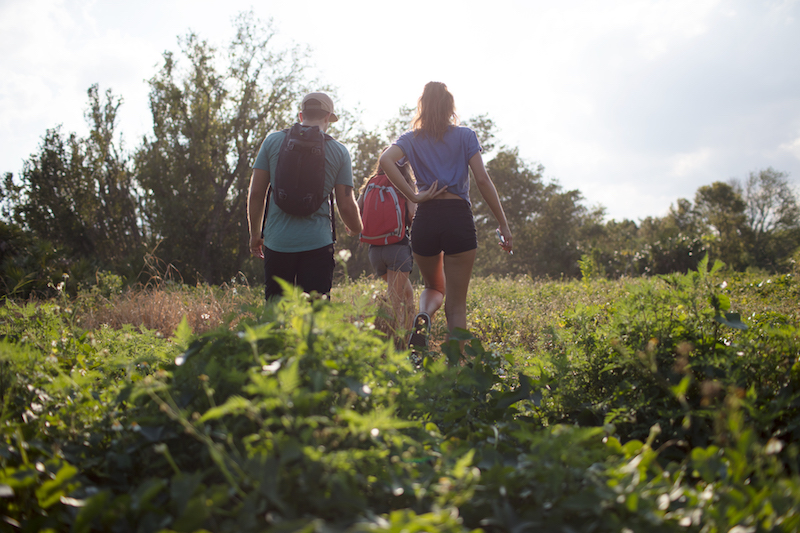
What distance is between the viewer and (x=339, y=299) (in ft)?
5.52

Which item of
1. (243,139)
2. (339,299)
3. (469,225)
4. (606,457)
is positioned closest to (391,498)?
(606,457)

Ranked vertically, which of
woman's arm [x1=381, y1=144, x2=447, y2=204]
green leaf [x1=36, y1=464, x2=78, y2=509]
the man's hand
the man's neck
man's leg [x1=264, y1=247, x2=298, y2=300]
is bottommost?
green leaf [x1=36, y1=464, x2=78, y2=509]

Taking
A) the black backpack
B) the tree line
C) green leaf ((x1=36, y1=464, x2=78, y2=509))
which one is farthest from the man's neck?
the tree line

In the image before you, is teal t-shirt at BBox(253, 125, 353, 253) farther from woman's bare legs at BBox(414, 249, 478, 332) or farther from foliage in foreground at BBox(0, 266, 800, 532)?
foliage in foreground at BBox(0, 266, 800, 532)

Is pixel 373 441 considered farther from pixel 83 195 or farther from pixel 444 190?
pixel 83 195

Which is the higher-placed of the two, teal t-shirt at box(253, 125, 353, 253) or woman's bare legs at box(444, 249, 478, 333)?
teal t-shirt at box(253, 125, 353, 253)

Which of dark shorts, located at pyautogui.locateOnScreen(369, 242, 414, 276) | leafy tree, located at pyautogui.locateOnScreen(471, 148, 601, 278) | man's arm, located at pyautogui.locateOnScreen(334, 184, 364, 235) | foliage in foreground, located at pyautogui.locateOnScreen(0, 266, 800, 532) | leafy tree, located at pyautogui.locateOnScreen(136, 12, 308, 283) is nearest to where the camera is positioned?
foliage in foreground, located at pyautogui.locateOnScreen(0, 266, 800, 532)

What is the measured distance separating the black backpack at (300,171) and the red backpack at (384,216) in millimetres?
977

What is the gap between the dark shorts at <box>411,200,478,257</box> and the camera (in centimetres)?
320

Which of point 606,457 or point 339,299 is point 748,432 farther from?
point 339,299

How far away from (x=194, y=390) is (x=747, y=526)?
143cm

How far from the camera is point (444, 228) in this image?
3.22 metres

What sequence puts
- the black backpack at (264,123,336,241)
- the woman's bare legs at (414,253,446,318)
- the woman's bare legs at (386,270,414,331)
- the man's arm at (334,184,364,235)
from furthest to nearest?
the woman's bare legs at (386,270,414,331)
the woman's bare legs at (414,253,446,318)
the man's arm at (334,184,364,235)
the black backpack at (264,123,336,241)

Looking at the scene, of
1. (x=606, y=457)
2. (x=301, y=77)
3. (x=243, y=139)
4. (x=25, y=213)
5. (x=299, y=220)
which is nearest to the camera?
(x=606, y=457)
